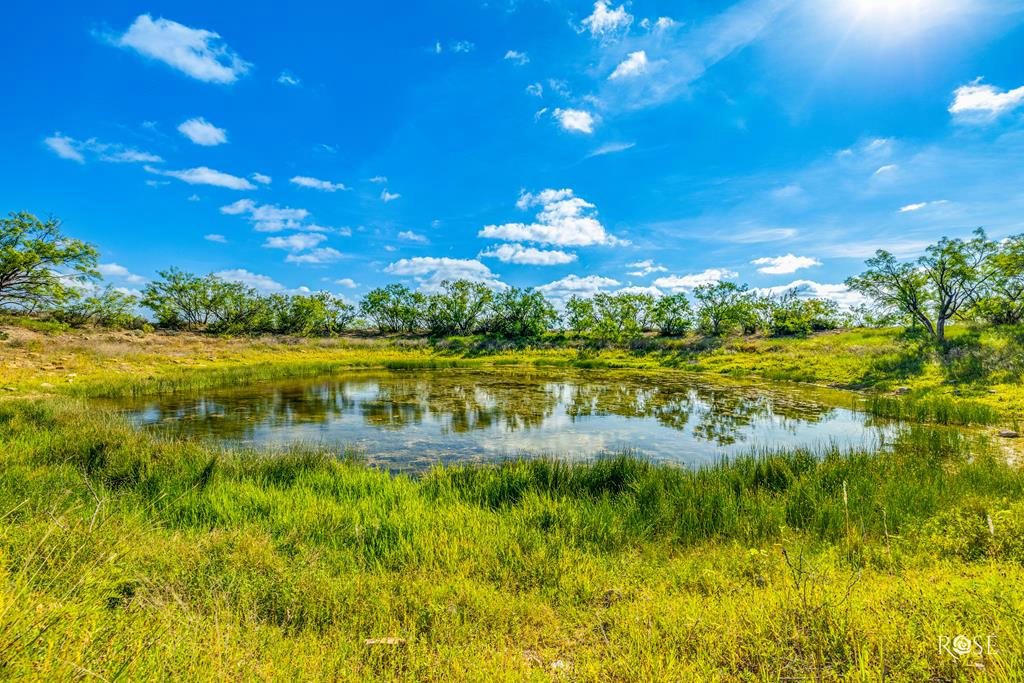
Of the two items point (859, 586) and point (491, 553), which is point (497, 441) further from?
point (859, 586)

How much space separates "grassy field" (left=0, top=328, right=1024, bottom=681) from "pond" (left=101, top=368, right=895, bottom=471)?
2698 millimetres

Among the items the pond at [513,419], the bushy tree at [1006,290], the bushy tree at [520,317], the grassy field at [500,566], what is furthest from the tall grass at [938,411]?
the bushy tree at [520,317]

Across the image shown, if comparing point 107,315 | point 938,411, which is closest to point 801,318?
point 938,411

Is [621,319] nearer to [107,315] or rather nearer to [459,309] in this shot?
[459,309]

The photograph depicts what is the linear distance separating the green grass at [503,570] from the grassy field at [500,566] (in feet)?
0.09

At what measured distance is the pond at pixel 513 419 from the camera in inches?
442

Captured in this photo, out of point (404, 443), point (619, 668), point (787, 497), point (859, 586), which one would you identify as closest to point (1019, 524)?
point (787, 497)

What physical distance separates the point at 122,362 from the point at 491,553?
107 feet

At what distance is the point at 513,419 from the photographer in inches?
605

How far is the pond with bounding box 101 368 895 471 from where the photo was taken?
1123cm

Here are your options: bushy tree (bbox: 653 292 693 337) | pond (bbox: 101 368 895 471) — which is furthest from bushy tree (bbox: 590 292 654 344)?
pond (bbox: 101 368 895 471)

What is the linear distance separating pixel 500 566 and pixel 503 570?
8cm

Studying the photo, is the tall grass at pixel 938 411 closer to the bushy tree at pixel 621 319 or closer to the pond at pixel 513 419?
the pond at pixel 513 419

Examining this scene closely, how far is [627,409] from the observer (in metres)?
17.5
